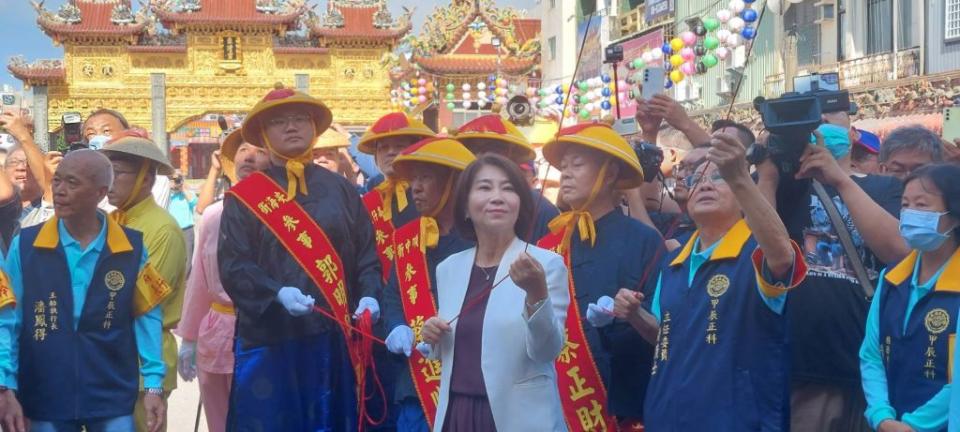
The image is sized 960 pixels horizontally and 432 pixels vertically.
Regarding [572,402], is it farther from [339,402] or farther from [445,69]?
[445,69]

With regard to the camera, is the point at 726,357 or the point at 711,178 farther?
the point at 711,178

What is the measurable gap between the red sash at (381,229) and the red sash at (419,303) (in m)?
0.53

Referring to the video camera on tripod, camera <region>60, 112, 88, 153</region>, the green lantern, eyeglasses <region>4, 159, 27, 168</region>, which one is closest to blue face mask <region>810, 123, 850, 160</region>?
the video camera on tripod

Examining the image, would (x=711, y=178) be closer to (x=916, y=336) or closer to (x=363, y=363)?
(x=916, y=336)

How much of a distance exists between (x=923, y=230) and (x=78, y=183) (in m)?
2.91

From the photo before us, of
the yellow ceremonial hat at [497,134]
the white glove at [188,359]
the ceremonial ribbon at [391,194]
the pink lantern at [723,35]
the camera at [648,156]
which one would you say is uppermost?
the pink lantern at [723,35]

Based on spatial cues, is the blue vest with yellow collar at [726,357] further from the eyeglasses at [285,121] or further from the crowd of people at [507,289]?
the eyeglasses at [285,121]

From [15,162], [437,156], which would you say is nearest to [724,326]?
[437,156]

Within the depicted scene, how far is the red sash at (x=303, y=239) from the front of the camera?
4480 mm

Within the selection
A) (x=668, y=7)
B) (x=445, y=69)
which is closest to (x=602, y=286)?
(x=668, y=7)

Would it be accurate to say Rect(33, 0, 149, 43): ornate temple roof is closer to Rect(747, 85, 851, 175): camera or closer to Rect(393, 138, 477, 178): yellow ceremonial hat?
Rect(393, 138, 477, 178): yellow ceremonial hat

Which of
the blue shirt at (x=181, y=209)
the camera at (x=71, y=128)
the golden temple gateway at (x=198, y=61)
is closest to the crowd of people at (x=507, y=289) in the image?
the camera at (x=71, y=128)

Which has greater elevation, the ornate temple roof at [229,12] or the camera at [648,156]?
the ornate temple roof at [229,12]

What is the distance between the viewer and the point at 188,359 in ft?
17.7
